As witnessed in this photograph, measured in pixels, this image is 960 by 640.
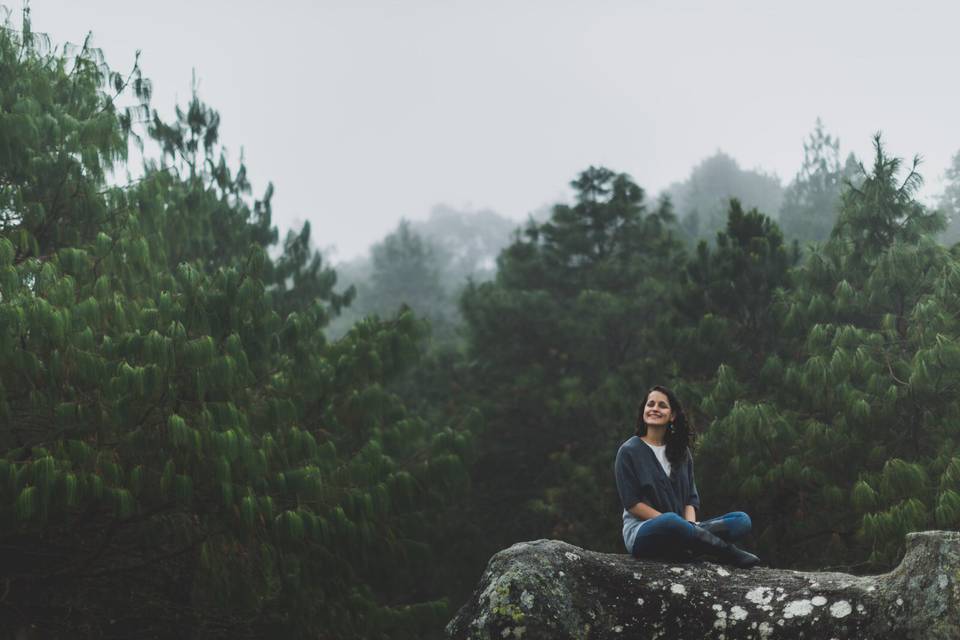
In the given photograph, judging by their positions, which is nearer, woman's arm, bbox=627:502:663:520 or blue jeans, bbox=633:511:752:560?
blue jeans, bbox=633:511:752:560

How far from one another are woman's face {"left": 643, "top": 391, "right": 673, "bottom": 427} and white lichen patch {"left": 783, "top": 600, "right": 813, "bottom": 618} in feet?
3.55

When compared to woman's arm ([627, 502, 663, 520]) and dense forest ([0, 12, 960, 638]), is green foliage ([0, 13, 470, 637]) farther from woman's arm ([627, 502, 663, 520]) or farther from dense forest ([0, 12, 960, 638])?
woman's arm ([627, 502, 663, 520])

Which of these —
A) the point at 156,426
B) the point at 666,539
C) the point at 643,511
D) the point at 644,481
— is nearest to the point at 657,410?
the point at 644,481

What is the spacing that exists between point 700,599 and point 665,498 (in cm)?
68

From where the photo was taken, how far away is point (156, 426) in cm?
777

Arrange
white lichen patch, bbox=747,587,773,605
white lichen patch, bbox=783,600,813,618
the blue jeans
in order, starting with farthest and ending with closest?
the blue jeans, white lichen patch, bbox=747,587,773,605, white lichen patch, bbox=783,600,813,618

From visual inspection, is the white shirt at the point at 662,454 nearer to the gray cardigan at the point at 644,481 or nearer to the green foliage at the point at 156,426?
the gray cardigan at the point at 644,481

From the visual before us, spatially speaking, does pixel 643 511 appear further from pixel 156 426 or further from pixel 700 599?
pixel 156 426

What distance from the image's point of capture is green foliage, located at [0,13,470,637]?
24.2 feet

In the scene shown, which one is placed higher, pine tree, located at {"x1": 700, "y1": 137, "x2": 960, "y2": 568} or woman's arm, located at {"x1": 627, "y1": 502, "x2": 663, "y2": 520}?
pine tree, located at {"x1": 700, "y1": 137, "x2": 960, "y2": 568}

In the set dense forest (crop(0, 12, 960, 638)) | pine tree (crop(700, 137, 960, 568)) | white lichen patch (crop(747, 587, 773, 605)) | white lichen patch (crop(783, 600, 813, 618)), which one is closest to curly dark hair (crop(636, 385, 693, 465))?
white lichen patch (crop(747, 587, 773, 605))

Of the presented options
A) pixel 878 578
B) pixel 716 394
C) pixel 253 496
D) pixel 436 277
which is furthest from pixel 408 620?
pixel 436 277

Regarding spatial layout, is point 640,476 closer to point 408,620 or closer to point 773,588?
point 773,588

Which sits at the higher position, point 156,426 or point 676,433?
point 156,426
